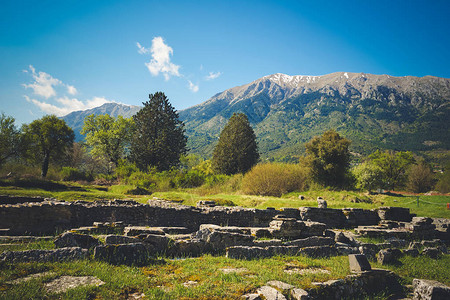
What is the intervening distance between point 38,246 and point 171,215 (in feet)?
24.4

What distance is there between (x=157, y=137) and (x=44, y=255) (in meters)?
39.0

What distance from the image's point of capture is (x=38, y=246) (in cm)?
629

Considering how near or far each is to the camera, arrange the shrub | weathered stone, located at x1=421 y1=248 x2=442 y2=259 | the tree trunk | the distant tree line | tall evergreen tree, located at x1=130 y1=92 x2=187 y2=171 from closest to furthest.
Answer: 1. weathered stone, located at x1=421 y1=248 x2=442 y2=259
2. the distant tree line
3. the tree trunk
4. the shrub
5. tall evergreen tree, located at x1=130 y1=92 x2=187 y2=171

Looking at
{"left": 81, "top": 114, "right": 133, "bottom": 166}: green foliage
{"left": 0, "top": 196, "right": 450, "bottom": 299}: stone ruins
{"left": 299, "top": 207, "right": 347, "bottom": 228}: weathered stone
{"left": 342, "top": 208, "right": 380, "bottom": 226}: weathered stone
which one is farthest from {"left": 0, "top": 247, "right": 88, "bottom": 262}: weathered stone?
{"left": 81, "top": 114, "right": 133, "bottom": 166}: green foliage

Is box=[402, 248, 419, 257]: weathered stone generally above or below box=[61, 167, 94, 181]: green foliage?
below

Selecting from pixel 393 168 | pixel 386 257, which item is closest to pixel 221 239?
pixel 386 257

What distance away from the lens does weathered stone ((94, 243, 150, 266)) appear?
5148mm

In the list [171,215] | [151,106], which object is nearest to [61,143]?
[151,106]

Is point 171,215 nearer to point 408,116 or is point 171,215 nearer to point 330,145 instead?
point 330,145

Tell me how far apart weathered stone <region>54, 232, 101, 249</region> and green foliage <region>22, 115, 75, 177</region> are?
113ft

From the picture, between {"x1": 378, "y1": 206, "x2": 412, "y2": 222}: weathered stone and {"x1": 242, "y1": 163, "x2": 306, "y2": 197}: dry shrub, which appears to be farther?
{"x1": 242, "y1": 163, "x2": 306, "y2": 197}: dry shrub

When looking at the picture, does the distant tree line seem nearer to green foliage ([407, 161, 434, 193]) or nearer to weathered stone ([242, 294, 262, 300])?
green foliage ([407, 161, 434, 193])

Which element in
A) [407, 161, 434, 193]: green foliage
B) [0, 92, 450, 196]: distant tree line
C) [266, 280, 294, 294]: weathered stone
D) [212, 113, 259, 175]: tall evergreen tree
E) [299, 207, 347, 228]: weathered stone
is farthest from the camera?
[407, 161, 434, 193]: green foliage

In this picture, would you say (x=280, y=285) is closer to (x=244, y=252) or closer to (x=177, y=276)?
(x=177, y=276)
